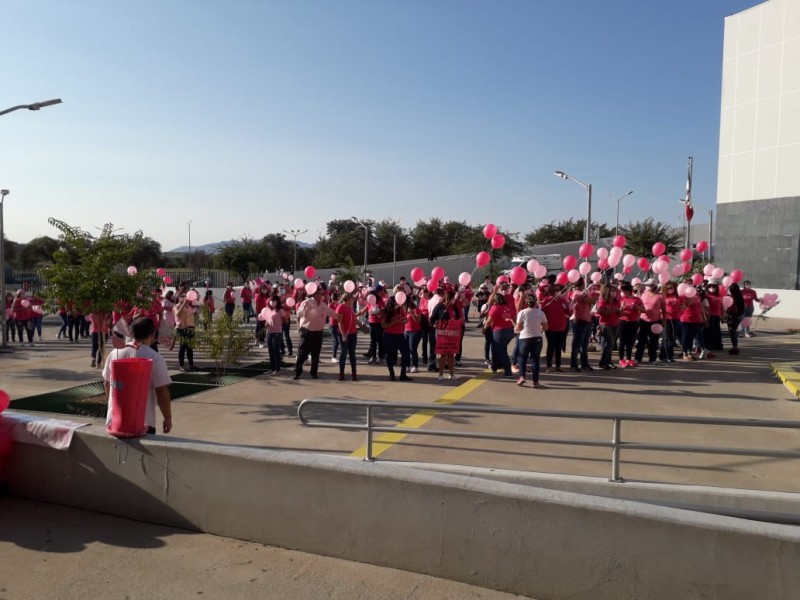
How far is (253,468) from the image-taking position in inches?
174

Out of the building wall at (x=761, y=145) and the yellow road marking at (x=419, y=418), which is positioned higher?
the building wall at (x=761, y=145)

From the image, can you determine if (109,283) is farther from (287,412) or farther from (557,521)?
(557,521)

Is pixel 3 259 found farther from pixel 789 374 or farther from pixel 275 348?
pixel 789 374

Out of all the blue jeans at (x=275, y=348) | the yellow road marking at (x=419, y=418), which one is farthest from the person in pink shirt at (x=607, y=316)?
the blue jeans at (x=275, y=348)

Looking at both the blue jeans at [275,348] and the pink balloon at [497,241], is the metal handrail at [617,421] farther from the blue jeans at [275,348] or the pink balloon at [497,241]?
the pink balloon at [497,241]

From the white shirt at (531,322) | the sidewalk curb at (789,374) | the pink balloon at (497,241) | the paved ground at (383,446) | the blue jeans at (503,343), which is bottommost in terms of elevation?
the paved ground at (383,446)

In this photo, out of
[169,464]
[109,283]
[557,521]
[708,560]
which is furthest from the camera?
[109,283]

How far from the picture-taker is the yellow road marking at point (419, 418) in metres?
6.71

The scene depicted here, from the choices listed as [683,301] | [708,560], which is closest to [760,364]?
[683,301]

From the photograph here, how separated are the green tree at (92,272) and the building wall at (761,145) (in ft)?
98.0

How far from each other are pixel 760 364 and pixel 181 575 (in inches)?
511

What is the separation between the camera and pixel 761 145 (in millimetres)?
29969

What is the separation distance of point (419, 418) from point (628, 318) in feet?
21.0

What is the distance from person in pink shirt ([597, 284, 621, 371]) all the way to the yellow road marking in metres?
2.42
